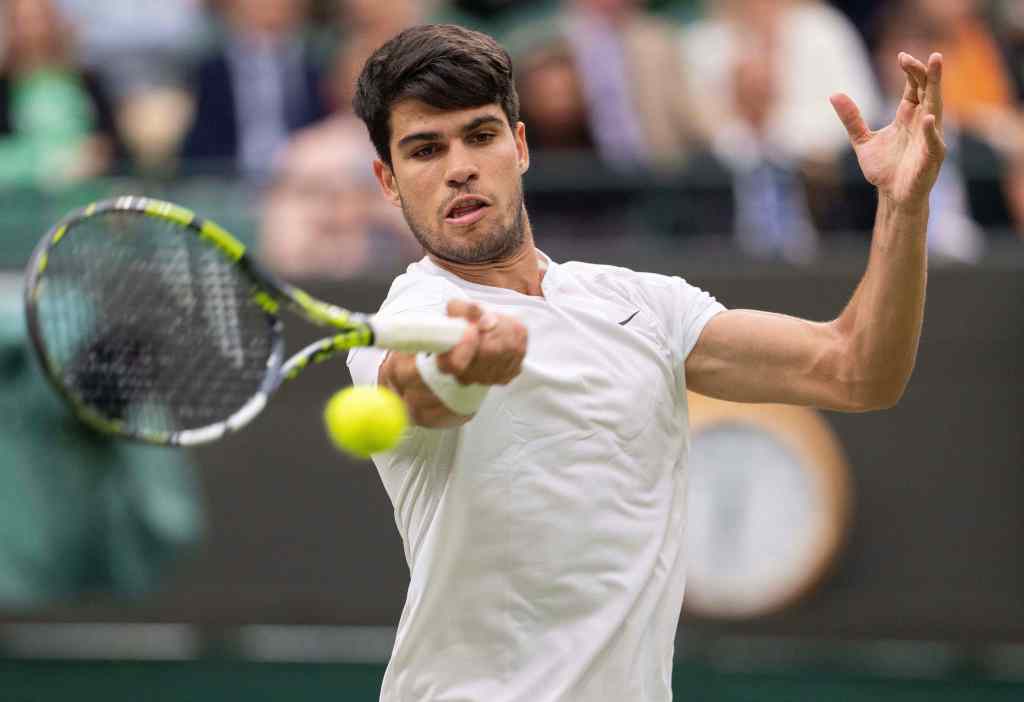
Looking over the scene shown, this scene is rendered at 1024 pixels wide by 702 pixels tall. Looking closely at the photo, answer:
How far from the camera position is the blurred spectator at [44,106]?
353 inches

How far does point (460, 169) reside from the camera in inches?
150

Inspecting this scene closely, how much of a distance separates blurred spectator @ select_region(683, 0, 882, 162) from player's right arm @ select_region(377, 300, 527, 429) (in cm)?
523

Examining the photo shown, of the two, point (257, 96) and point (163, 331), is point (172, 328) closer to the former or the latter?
point (163, 331)

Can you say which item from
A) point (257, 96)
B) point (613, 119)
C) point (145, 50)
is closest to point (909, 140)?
point (613, 119)

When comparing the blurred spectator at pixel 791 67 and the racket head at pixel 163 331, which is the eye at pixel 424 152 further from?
the blurred spectator at pixel 791 67

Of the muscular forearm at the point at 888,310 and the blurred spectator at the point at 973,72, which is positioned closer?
the muscular forearm at the point at 888,310

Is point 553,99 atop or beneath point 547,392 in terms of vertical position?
atop

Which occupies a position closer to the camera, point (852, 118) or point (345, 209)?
point (852, 118)

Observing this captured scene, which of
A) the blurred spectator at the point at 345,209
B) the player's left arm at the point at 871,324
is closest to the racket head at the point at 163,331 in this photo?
the player's left arm at the point at 871,324

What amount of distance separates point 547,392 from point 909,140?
0.96 m

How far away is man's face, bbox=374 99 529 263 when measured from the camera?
3.83 metres

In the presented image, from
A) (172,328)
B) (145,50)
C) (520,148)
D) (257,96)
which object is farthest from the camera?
(145,50)

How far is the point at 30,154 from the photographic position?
8.98 meters

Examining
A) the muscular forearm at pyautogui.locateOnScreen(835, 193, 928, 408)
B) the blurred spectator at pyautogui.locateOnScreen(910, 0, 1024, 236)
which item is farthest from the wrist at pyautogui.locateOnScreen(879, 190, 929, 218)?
the blurred spectator at pyautogui.locateOnScreen(910, 0, 1024, 236)
